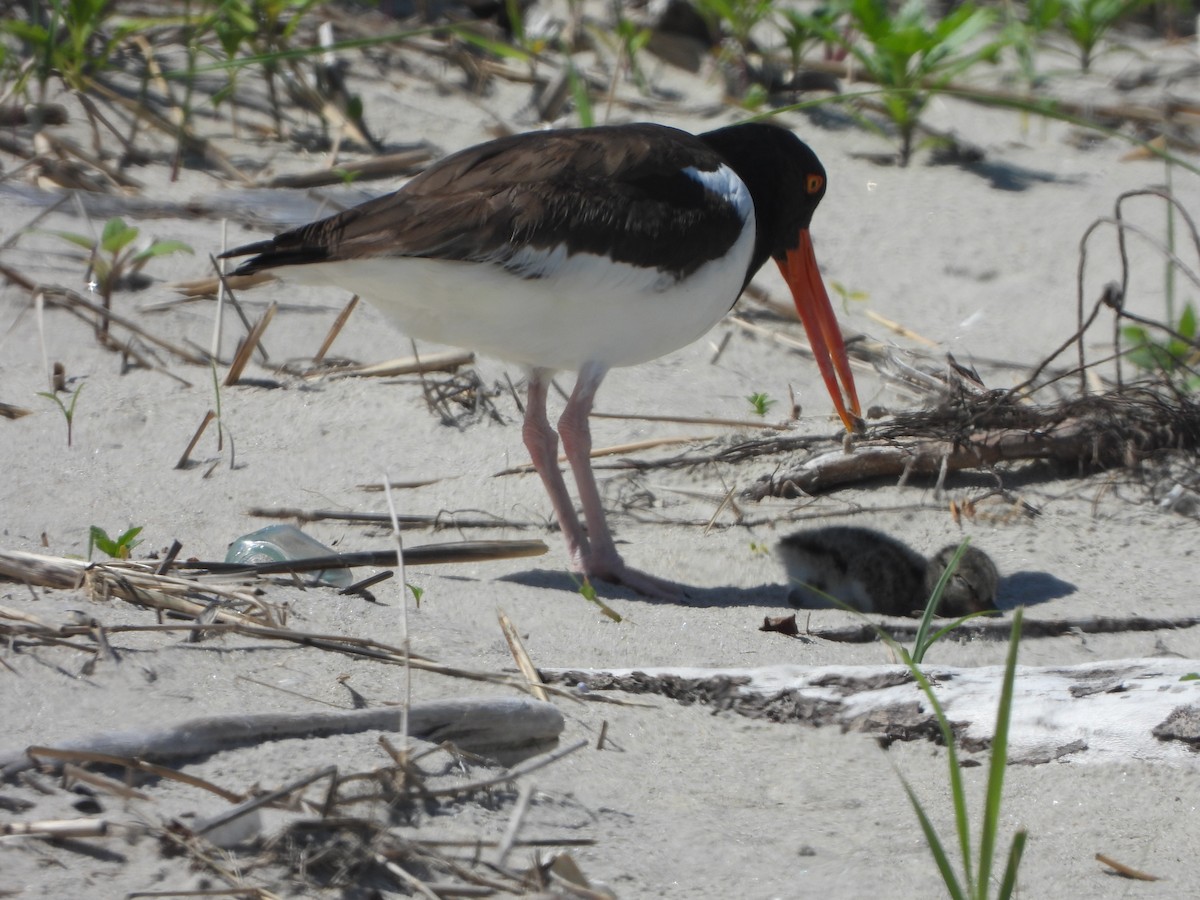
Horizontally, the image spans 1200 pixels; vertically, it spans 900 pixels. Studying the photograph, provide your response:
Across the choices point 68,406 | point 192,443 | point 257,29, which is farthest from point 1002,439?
point 257,29

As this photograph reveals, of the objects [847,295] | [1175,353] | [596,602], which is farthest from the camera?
[847,295]

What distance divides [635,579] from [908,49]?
3.90m

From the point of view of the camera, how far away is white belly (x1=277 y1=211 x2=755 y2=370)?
3699 millimetres

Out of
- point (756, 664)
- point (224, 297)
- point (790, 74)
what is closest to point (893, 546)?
point (756, 664)

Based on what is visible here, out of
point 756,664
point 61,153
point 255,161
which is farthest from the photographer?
point 255,161

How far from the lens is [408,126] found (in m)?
7.15

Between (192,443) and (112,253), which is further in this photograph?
(112,253)

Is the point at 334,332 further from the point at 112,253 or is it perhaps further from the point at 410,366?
the point at 112,253

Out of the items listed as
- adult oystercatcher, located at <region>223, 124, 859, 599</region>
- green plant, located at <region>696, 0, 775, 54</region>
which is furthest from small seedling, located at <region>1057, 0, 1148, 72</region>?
adult oystercatcher, located at <region>223, 124, 859, 599</region>

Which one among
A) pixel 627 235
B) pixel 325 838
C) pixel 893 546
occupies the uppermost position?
pixel 627 235

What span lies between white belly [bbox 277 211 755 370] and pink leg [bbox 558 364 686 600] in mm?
90

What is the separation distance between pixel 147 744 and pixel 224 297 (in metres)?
3.35

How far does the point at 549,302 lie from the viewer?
148 inches

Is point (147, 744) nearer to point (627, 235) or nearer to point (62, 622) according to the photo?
point (62, 622)
